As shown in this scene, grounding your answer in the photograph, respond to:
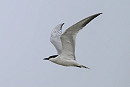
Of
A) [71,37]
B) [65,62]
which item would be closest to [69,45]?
[71,37]

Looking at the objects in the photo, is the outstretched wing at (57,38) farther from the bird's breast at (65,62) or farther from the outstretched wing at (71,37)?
the outstretched wing at (71,37)

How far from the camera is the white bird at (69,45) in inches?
319

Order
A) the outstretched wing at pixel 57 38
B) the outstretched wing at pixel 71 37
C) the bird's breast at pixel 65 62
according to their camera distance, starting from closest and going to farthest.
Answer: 1. the outstretched wing at pixel 71 37
2. the bird's breast at pixel 65 62
3. the outstretched wing at pixel 57 38

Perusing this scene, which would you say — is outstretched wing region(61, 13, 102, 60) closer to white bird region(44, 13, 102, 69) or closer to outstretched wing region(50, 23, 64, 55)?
white bird region(44, 13, 102, 69)

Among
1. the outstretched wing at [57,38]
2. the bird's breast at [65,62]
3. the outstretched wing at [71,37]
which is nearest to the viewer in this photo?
the outstretched wing at [71,37]

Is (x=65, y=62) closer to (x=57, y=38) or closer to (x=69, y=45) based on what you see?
(x=69, y=45)

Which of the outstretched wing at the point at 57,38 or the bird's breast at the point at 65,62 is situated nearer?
the bird's breast at the point at 65,62

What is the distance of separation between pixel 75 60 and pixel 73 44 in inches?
25.4

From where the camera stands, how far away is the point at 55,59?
372 inches

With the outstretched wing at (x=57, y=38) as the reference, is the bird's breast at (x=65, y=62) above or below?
below

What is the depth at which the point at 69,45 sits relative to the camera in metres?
8.80

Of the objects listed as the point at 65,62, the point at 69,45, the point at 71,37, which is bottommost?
the point at 65,62

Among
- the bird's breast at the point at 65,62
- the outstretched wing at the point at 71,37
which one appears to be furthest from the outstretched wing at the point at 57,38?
the outstretched wing at the point at 71,37

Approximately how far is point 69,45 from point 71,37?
0.38m
